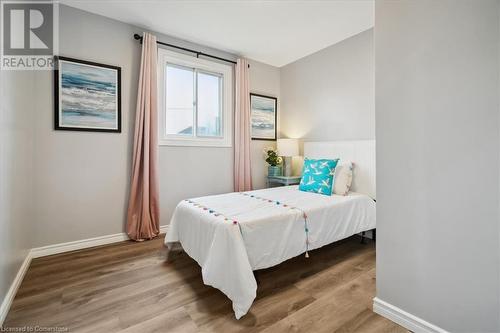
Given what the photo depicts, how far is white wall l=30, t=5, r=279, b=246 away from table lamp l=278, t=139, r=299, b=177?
5.41ft

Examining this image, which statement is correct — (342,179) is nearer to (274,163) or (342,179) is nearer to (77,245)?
(274,163)

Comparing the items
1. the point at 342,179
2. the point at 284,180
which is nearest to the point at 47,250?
the point at 284,180

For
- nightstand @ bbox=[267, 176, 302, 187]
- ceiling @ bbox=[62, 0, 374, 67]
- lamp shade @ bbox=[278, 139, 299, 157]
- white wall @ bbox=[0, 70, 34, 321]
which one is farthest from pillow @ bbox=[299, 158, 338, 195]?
white wall @ bbox=[0, 70, 34, 321]

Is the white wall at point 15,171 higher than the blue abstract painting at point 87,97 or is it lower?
lower

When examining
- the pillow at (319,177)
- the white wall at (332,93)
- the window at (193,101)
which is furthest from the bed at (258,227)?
the window at (193,101)

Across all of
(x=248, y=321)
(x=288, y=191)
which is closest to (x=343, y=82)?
(x=288, y=191)

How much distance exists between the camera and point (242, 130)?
3689 millimetres

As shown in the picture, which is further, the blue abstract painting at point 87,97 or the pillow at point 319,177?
the pillow at point 319,177

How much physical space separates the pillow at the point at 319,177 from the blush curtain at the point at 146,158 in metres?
1.96

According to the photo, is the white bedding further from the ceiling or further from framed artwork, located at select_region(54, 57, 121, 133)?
the ceiling

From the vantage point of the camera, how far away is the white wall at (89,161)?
2.43 metres

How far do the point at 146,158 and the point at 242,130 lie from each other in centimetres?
151

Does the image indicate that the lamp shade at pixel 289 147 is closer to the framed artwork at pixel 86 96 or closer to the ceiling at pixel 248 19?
the ceiling at pixel 248 19

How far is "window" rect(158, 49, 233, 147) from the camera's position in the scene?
10.4 ft
